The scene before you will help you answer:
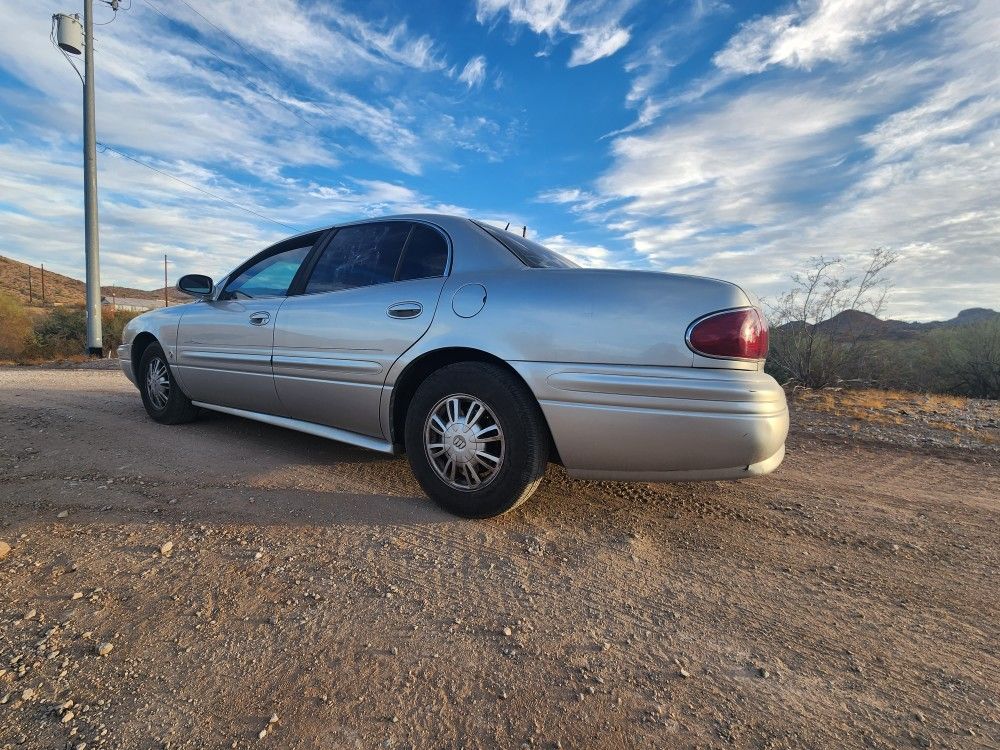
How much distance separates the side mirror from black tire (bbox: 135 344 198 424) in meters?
0.60

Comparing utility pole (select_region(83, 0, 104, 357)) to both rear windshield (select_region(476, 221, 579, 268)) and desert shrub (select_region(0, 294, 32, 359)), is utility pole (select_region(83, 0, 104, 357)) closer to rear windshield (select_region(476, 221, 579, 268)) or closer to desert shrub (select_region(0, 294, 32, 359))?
desert shrub (select_region(0, 294, 32, 359))

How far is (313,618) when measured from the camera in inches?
66.8

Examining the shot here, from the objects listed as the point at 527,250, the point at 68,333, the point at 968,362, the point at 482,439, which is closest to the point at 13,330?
the point at 68,333

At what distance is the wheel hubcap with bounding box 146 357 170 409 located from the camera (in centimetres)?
428

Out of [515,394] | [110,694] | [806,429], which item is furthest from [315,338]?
[806,429]

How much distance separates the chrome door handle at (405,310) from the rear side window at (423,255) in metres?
0.20

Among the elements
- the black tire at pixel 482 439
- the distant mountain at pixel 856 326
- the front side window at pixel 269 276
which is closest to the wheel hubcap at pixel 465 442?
the black tire at pixel 482 439

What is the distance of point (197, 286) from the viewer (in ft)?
13.5

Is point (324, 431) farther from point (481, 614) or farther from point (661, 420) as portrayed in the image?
point (661, 420)

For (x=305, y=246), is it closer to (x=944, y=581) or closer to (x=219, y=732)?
(x=219, y=732)

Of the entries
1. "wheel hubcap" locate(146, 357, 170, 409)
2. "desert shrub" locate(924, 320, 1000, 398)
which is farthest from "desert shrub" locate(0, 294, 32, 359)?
"desert shrub" locate(924, 320, 1000, 398)

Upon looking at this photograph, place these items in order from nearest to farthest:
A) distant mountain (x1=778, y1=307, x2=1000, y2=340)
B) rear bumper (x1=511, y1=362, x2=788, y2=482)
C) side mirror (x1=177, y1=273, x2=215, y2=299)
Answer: rear bumper (x1=511, y1=362, x2=788, y2=482)
side mirror (x1=177, y1=273, x2=215, y2=299)
distant mountain (x1=778, y1=307, x2=1000, y2=340)

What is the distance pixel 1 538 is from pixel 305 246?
2290 mm

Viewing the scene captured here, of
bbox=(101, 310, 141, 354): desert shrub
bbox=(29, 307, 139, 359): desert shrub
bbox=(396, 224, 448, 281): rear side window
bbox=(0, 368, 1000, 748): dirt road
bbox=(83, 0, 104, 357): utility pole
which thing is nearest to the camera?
bbox=(0, 368, 1000, 748): dirt road
